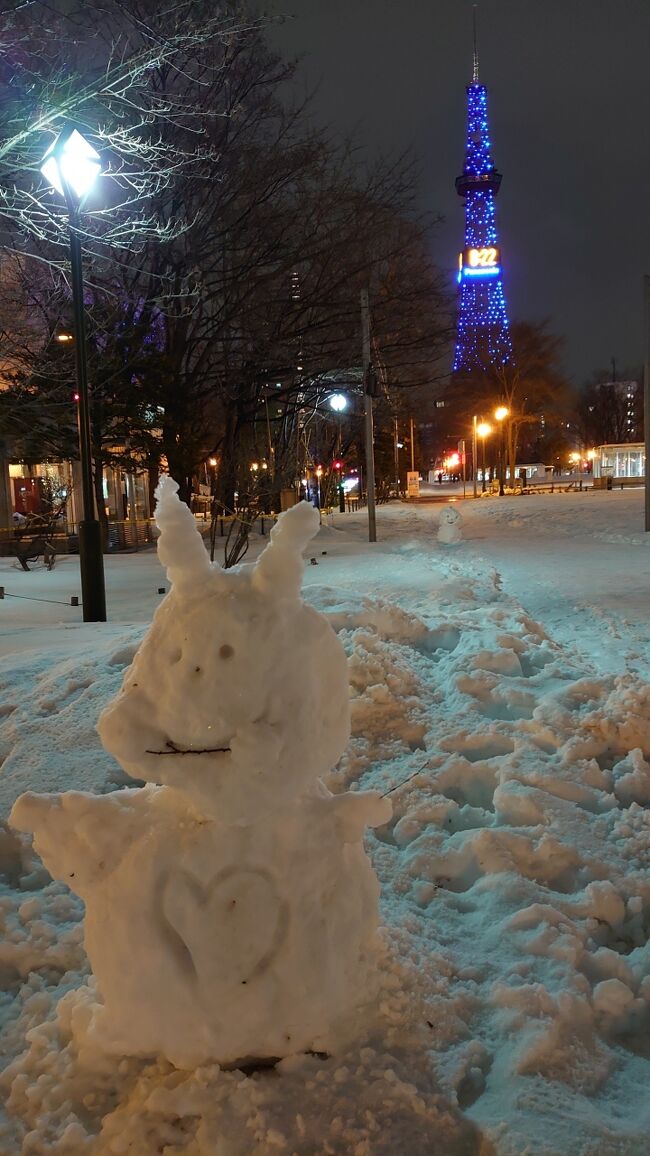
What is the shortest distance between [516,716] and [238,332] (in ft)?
66.7

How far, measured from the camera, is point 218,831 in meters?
2.34

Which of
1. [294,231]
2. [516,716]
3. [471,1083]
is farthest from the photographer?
[294,231]

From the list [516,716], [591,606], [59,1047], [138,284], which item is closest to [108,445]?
[138,284]

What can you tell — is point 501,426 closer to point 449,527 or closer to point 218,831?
point 449,527

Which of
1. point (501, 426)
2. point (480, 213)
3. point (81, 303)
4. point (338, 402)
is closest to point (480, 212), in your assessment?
point (480, 213)

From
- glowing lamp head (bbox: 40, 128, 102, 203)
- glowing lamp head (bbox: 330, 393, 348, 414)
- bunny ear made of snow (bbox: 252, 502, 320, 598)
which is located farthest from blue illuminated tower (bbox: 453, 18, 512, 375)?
bunny ear made of snow (bbox: 252, 502, 320, 598)

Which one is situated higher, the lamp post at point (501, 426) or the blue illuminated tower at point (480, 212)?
the blue illuminated tower at point (480, 212)

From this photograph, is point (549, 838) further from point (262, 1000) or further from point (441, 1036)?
point (262, 1000)

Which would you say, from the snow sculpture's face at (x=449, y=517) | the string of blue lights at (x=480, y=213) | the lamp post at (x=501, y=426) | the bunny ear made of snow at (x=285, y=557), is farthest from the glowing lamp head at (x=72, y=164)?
the string of blue lights at (x=480, y=213)

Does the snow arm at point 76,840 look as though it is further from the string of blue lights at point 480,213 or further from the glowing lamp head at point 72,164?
the string of blue lights at point 480,213

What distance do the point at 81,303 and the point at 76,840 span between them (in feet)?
27.0

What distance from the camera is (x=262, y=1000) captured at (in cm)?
230

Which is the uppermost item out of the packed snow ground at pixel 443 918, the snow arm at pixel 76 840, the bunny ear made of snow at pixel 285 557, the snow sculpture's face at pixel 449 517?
the bunny ear made of snow at pixel 285 557

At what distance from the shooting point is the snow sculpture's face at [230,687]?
7.09 feet
